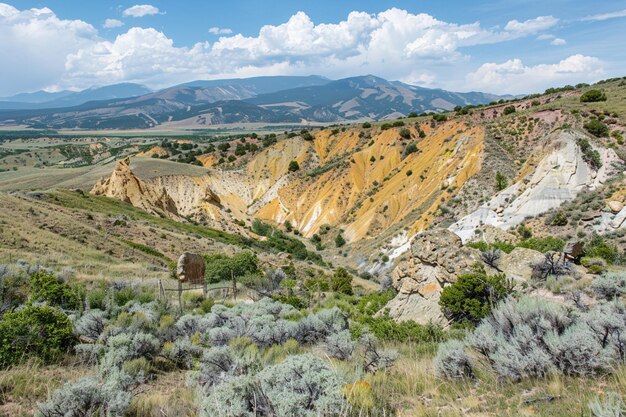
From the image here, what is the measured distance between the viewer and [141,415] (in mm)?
5402

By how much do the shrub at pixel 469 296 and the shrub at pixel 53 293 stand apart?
11563mm

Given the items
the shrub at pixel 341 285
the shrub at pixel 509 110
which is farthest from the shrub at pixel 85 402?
the shrub at pixel 509 110

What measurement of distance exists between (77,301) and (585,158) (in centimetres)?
3810

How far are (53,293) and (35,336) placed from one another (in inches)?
198

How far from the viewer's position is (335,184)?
66188 millimetres

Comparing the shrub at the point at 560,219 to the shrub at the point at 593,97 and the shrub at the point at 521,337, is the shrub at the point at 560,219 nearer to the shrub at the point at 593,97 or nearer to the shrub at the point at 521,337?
the shrub at the point at 521,337

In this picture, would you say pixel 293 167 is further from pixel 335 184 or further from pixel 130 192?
pixel 130 192

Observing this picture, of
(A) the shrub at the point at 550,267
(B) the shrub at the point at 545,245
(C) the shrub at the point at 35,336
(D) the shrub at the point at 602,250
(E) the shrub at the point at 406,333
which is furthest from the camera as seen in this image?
(B) the shrub at the point at 545,245

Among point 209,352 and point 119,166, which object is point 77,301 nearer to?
point 209,352

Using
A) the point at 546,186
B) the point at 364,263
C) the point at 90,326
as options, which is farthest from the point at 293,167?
the point at 90,326

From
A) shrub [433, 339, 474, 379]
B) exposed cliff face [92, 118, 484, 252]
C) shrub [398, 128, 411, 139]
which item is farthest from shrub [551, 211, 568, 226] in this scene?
shrub [398, 128, 411, 139]

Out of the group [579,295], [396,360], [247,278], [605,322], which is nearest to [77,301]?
[396,360]

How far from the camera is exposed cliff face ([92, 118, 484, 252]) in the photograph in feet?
162

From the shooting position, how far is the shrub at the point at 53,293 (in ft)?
38.7
